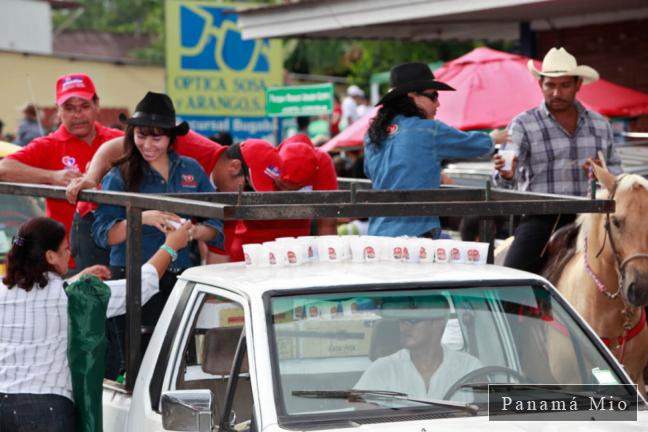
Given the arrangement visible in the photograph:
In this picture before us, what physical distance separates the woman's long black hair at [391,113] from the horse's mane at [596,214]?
1.31 metres

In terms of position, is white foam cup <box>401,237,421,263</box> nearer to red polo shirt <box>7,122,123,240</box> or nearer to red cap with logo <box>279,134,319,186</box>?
red cap with logo <box>279,134,319,186</box>

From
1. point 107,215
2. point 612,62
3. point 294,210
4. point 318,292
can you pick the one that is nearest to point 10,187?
point 107,215

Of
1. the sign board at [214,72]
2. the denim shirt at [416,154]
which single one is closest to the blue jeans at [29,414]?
the denim shirt at [416,154]

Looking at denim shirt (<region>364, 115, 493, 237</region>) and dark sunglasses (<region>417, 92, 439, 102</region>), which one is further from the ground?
dark sunglasses (<region>417, 92, 439, 102</region>)

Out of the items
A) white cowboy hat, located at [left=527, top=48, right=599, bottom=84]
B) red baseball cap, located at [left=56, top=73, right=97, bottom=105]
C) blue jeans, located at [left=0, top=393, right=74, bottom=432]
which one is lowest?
blue jeans, located at [left=0, top=393, right=74, bottom=432]

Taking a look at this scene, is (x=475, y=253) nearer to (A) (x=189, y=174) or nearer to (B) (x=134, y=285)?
(B) (x=134, y=285)

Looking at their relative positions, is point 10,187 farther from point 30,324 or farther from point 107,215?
point 30,324

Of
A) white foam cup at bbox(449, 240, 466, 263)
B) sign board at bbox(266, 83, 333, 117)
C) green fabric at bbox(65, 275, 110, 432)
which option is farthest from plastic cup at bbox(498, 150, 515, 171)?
sign board at bbox(266, 83, 333, 117)

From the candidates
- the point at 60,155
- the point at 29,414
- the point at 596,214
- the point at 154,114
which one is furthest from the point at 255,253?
the point at 60,155

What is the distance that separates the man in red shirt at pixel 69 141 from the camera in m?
8.25

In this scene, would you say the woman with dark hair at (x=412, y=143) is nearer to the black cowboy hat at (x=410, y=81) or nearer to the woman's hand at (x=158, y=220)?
the black cowboy hat at (x=410, y=81)

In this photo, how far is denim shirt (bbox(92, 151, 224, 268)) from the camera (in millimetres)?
6949

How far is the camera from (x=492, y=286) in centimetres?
514

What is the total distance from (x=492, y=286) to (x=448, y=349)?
32 centimetres
